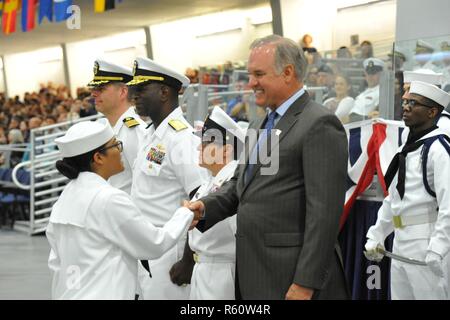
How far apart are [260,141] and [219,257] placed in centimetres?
89

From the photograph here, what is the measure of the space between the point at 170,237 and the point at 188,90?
485 cm

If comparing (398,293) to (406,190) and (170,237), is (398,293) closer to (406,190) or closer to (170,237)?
(406,190)

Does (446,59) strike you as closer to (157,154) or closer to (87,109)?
(157,154)

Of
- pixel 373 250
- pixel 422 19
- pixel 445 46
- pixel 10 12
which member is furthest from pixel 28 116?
pixel 373 250

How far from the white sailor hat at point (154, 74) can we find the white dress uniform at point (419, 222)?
131cm

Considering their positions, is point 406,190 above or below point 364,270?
above

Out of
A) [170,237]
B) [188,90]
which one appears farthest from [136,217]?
[188,90]

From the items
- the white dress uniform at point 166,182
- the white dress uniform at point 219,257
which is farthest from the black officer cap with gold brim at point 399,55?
the white dress uniform at point 219,257

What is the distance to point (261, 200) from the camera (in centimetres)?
314

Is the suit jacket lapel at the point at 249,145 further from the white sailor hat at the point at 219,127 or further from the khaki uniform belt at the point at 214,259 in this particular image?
the khaki uniform belt at the point at 214,259

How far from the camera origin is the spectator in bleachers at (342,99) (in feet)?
19.5

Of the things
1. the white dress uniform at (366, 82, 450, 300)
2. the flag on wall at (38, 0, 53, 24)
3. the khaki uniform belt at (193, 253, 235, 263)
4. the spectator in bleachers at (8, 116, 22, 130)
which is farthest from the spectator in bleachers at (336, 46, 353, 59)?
the spectator in bleachers at (8, 116, 22, 130)

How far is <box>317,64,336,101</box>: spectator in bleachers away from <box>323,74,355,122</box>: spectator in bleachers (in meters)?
0.05

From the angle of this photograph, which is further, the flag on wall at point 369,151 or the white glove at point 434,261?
the flag on wall at point 369,151
